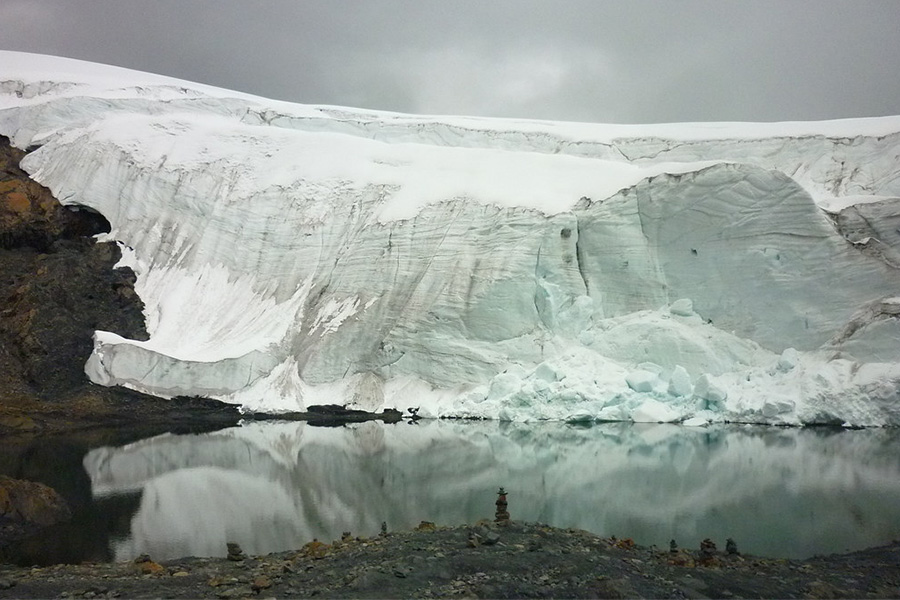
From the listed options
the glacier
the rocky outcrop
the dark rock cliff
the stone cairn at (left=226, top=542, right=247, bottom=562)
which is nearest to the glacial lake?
the stone cairn at (left=226, top=542, right=247, bottom=562)

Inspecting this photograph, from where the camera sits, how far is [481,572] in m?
6.39

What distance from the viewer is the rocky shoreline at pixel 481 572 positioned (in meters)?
6.09

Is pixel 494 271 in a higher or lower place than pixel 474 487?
higher

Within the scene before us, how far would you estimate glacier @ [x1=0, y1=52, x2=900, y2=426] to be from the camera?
69.6 feet

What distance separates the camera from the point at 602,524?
952 centimetres

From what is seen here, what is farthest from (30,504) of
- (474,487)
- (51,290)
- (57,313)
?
(51,290)

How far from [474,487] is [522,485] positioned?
2.35ft

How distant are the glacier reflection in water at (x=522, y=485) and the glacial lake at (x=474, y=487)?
0.12 ft

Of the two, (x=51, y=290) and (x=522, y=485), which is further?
(x=51, y=290)

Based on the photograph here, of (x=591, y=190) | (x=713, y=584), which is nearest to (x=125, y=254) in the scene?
(x=591, y=190)

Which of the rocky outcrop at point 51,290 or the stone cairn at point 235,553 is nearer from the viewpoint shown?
the stone cairn at point 235,553

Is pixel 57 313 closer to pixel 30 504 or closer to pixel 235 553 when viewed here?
pixel 30 504

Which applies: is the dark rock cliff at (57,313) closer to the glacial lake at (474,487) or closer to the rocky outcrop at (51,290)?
the rocky outcrop at (51,290)

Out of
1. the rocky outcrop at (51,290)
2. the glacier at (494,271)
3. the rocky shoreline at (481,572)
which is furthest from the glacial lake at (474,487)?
the rocky outcrop at (51,290)
